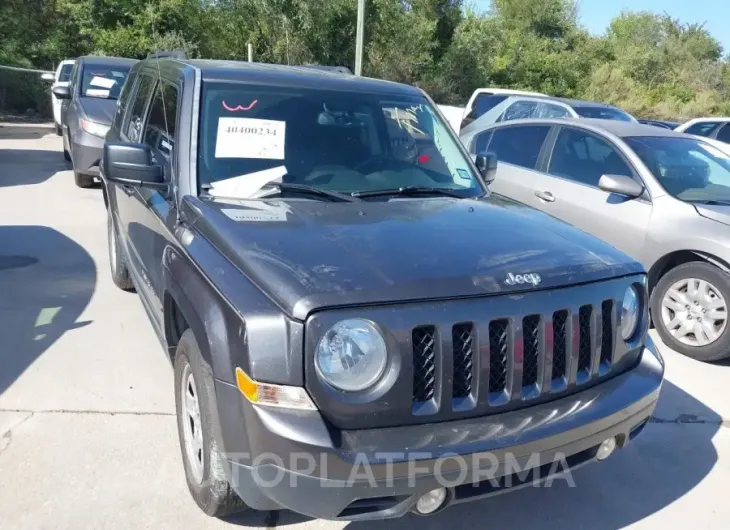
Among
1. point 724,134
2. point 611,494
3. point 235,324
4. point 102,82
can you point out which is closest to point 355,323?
point 235,324

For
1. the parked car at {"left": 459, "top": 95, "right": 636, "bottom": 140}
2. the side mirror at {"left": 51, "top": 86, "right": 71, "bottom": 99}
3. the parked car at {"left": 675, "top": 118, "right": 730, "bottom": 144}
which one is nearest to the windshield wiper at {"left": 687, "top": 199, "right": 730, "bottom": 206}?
the parked car at {"left": 459, "top": 95, "right": 636, "bottom": 140}

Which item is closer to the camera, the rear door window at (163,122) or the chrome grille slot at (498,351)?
the chrome grille slot at (498,351)

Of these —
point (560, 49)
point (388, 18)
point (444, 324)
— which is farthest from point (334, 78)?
point (560, 49)

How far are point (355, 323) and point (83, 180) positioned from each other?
8.94 metres

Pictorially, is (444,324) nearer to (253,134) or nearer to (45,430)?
(253,134)

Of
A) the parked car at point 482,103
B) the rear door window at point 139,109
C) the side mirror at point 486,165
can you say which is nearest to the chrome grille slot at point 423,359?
the side mirror at point 486,165

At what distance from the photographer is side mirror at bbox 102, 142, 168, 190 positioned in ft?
11.1

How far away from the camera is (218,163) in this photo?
3.38 metres

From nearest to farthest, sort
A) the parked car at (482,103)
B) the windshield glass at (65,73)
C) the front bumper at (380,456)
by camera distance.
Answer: the front bumper at (380,456)
the parked car at (482,103)
the windshield glass at (65,73)

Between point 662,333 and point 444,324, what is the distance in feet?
11.7

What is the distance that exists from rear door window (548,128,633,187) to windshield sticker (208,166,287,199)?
3653mm

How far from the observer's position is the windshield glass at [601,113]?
38.3 feet

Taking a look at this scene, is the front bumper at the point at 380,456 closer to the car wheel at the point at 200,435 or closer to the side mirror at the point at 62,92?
the car wheel at the point at 200,435

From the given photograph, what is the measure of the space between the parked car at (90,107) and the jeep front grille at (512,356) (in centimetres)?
777
